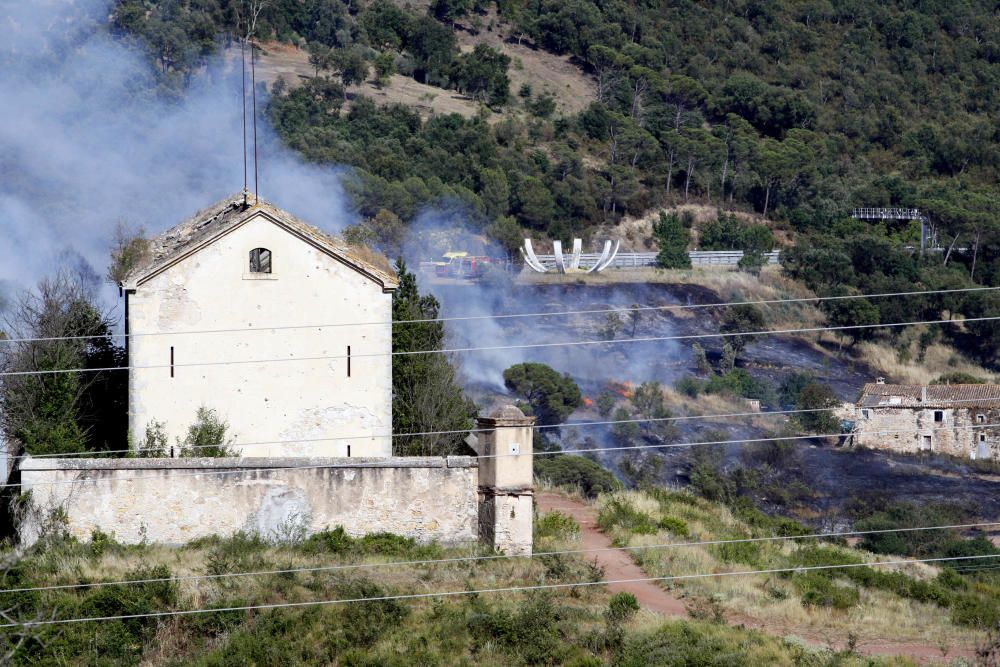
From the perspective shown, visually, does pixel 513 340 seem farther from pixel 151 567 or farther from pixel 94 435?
pixel 151 567

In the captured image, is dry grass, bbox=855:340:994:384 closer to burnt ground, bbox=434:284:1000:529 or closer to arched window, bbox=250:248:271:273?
burnt ground, bbox=434:284:1000:529

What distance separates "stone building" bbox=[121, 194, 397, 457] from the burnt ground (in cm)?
2896

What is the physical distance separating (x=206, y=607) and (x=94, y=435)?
7923 millimetres


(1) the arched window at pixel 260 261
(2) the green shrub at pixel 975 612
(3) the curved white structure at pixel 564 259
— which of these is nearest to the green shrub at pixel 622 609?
(2) the green shrub at pixel 975 612

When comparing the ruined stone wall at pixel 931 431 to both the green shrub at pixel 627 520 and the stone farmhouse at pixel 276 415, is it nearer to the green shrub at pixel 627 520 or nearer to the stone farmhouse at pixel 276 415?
the green shrub at pixel 627 520

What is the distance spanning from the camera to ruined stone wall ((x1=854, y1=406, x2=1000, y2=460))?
222 feet

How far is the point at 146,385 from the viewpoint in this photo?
3200 cm

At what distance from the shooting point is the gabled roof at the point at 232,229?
1270 inches

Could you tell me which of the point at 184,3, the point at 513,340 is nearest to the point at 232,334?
the point at 513,340

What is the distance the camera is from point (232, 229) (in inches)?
1284

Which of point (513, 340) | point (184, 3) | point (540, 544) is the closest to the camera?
point (540, 544)

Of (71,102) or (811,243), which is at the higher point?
(71,102)

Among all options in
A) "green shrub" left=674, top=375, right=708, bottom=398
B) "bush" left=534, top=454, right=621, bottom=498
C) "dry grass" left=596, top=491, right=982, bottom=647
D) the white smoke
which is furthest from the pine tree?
"green shrub" left=674, top=375, right=708, bottom=398

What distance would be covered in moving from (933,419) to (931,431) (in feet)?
3.44
